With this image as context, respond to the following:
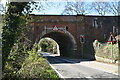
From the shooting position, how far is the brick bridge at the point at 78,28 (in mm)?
22558

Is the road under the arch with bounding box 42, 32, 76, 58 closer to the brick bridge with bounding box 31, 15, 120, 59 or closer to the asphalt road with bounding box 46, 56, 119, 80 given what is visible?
the brick bridge with bounding box 31, 15, 120, 59

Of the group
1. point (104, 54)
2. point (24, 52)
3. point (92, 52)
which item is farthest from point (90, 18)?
point (24, 52)

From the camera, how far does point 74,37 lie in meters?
23.2

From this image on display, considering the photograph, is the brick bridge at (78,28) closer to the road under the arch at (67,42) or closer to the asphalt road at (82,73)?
the road under the arch at (67,42)

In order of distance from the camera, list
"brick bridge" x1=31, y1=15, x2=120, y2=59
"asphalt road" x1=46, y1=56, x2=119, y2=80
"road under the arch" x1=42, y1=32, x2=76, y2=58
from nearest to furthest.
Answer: "asphalt road" x1=46, y1=56, x2=119, y2=80 < "brick bridge" x1=31, y1=15, x2=120, y2=59 < "road under the arch" x1=42, y1=32, x2=76, y2=58

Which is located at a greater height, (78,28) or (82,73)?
(78,28)

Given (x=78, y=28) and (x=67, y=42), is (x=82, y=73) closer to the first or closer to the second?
(x=78, y=28)

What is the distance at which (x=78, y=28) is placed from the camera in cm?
2339

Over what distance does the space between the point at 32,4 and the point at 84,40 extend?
18682mm

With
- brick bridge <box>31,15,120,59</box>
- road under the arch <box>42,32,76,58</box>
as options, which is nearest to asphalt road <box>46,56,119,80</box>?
A: brick bridge <box>31,15,120,59</box>

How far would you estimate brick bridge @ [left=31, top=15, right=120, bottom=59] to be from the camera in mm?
22558

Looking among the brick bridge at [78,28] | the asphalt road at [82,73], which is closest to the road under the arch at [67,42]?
the brick bridge at [78,28]

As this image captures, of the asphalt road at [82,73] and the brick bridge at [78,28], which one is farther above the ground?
the brick bridge at [78,28]

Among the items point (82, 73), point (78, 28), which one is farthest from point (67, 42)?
point (82, 73)
